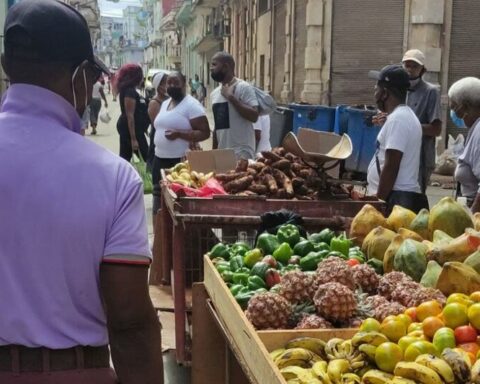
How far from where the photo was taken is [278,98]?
22875 mm

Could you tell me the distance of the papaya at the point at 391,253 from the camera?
3.85 meters

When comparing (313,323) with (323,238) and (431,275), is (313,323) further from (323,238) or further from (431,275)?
(323,238)

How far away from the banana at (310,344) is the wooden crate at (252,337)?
0.06 meters

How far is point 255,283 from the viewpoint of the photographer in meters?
3.68

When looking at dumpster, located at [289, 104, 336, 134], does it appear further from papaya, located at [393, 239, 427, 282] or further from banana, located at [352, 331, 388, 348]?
banana, located at [352, 331, 388, 348]

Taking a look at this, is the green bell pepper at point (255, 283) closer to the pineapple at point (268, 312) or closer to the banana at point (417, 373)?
the pineapple at point (268, 312)

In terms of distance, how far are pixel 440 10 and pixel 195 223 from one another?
12.9 m

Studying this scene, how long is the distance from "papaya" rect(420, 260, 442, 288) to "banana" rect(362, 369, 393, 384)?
0.90 m

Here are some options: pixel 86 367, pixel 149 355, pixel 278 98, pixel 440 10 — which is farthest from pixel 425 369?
pixel 278 98

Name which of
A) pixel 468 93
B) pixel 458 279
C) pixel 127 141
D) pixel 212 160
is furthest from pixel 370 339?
pixel 127 141

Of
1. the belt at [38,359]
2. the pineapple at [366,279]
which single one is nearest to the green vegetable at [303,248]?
the pineapple at [366,279]

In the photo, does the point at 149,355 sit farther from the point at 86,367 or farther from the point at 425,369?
the point at 425,369

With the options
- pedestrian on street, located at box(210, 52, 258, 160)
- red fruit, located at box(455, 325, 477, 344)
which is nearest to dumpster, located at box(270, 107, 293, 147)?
pedestrian on street, located at box(210, 52, 258, 160)

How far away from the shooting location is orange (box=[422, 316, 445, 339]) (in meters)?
2.86
